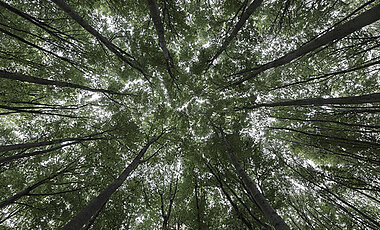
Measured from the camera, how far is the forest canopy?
491 cm

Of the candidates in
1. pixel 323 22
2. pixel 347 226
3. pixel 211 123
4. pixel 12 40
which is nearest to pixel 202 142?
pixel 211 123

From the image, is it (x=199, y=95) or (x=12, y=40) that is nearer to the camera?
(x=12, y=40)

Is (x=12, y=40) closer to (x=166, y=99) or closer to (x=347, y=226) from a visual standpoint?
(x=166, y=99)

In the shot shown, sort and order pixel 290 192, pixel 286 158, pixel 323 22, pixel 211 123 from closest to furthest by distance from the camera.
Result: pixel 323 22
pixel 290 192
pixel 211 123
pixel 286 158

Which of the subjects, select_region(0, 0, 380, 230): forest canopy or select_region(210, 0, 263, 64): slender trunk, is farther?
select_region(0, 0, 380, 230): forest canopy

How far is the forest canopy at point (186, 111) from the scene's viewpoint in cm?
491

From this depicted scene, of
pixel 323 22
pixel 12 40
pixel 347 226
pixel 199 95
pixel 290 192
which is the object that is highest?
pixel 12 40

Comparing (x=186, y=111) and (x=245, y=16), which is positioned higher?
(x=186, y=111)

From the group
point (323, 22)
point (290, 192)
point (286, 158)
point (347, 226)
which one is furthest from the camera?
point (286, 158)

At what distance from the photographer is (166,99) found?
741cm

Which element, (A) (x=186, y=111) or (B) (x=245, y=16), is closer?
(B) (x=245, y=16)

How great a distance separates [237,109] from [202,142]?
2618 millimetres

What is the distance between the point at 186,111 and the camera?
764cm

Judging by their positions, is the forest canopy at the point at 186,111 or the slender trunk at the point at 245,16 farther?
the forest canopy at the point at 186,111
